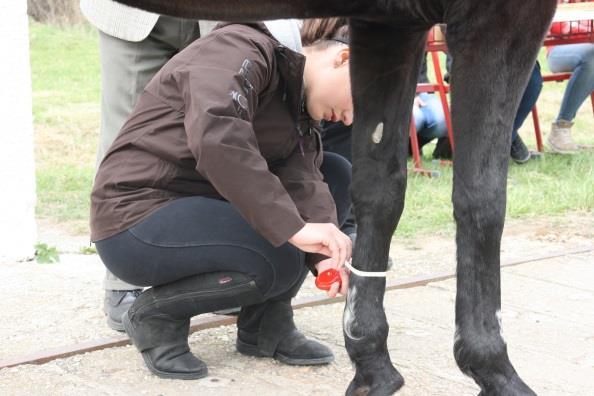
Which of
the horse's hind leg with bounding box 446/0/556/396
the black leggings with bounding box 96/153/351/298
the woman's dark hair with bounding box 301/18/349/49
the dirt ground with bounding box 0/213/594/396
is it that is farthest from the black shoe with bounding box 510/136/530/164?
the horse's hind leg with bounding box 446/0/556/396

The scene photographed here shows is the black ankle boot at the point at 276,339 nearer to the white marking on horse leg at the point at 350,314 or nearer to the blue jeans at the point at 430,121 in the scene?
the white marking on horse leg at the point at 350,314

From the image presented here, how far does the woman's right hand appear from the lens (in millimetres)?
2258

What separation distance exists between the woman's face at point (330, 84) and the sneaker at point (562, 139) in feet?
15.2

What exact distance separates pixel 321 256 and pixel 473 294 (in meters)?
0.64

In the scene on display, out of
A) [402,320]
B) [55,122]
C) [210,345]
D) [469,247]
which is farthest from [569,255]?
[55,122]

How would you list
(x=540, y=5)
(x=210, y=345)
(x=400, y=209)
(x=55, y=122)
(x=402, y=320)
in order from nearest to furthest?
(x=540, y=5) < (x=400, y=209) < (x=210, y=345) < (x=402, y=320) < (x=55, y=122)

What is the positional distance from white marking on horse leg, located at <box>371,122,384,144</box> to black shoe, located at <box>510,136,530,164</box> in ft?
14.4

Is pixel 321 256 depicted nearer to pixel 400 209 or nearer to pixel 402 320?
pixel 400 209

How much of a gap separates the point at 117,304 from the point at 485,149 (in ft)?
5.17

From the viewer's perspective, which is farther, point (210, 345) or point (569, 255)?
point (569, 255)

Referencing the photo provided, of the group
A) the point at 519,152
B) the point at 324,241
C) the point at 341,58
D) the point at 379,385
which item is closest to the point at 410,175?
the point at 519,152

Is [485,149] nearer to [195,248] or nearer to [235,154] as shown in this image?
[235,154]

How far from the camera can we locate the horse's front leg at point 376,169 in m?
2.12

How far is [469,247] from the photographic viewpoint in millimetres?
1951
